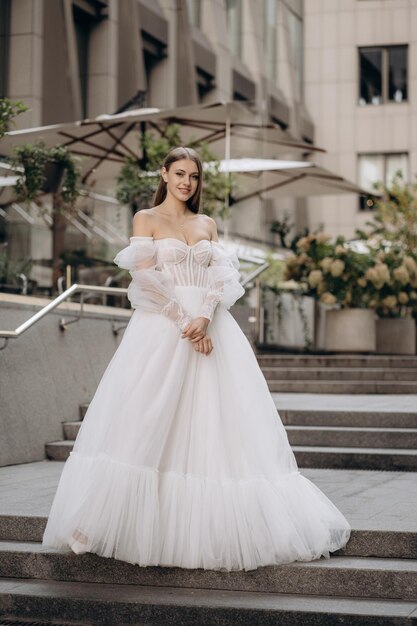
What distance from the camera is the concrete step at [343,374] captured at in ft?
46.4

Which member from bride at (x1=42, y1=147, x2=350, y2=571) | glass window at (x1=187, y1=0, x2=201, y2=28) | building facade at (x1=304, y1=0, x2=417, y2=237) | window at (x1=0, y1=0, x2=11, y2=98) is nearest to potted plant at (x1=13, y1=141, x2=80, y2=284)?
window at (x1=0, y1=0, x2=11, y2=98)

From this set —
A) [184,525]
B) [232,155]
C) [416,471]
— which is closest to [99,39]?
[232,155]

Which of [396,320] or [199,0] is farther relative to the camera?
[199,0]

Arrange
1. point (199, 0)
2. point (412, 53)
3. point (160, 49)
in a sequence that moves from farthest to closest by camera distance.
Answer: point (412, 53), point (199, 0), point (160, 49)

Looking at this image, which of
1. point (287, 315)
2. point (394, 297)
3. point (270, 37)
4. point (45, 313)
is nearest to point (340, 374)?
point (394, 297)

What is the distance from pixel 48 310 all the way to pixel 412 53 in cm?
2850

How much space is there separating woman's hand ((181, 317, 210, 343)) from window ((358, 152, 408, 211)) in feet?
A: 103

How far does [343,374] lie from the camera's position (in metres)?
14.3

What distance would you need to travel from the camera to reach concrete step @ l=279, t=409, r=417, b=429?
10.3m

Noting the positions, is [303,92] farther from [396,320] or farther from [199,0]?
[396,320]

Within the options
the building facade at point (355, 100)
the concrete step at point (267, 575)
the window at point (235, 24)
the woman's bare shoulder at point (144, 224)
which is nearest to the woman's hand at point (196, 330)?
the woman's bare shoulder at point (144, 224)

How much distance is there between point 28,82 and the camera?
17719 mm

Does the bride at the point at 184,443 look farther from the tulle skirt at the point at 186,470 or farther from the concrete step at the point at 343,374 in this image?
the concrete step at the point at 343,374

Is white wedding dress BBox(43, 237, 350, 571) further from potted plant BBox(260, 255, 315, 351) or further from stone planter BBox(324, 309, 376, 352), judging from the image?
potted plant BBox(260, 255, 315, 351)
